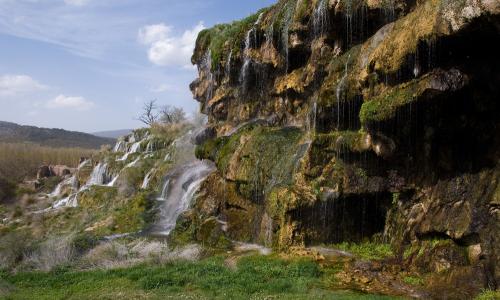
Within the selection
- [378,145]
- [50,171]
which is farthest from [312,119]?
[50,171]

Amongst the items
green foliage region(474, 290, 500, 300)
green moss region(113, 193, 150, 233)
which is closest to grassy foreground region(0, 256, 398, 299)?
green foliage region(474, 290, 500, 300)

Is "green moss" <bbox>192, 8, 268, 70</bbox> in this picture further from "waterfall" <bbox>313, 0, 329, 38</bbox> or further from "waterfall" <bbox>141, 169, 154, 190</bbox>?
"waterfall" <bbox>141, 169, 154, 190</bbox>

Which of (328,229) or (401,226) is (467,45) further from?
(328,229)

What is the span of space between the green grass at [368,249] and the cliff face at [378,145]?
297 millimetres

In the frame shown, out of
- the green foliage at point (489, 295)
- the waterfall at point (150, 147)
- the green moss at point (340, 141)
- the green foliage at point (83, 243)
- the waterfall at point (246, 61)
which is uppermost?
the waterfall at point (246, 61)

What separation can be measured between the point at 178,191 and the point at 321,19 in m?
13.9

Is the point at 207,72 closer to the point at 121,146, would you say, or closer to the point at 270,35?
the point at 270,35

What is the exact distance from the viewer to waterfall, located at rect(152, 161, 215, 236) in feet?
84.4

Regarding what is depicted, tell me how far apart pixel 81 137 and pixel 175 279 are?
190784mm

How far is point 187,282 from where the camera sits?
526 inches

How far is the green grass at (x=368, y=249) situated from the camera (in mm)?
15031

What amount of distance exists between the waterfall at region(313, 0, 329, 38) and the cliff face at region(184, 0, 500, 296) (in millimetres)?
70

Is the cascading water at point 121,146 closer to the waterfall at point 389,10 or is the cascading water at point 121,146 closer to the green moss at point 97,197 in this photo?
the green moss at point 97,197

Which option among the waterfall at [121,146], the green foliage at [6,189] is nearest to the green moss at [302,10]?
the waterfall at [121,146]
